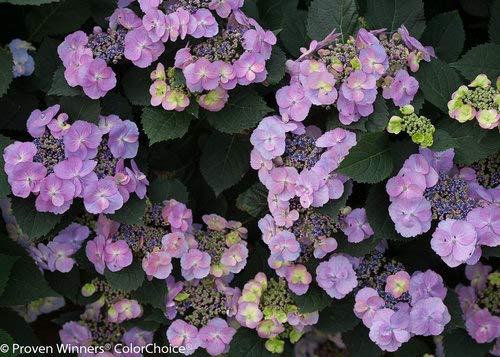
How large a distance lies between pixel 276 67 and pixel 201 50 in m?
0.20

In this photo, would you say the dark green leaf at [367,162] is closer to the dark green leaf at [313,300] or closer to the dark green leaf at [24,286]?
the dark green leaf at [313,300]

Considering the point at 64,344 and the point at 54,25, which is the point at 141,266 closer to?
the point at 64,344

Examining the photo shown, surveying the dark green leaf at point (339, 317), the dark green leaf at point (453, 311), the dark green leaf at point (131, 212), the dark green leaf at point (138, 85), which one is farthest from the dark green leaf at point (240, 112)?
the dark green leaf at point (453, 311)

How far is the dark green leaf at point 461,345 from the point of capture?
220 cm

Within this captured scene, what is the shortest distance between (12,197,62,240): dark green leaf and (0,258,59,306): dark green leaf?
28 centimetres

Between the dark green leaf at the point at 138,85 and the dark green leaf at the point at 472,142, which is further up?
Answer: the dark green leaf at the point at 138,85

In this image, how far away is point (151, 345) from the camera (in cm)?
234

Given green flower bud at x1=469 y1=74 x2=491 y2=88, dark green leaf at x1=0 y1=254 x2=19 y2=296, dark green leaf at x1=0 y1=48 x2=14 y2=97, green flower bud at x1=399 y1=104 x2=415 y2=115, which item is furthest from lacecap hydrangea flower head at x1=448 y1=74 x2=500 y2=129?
dark green leaf at x1=0 y1=254 x2=19 y2=296

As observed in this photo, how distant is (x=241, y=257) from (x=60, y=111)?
0.64 m

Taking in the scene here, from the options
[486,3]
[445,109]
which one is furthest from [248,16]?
[486,3]

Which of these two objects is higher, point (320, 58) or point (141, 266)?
point (320, 58)

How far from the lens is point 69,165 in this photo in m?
1.81

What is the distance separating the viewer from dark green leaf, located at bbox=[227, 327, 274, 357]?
2125 millimetres

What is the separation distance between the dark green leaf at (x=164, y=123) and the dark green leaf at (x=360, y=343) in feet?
2.72
